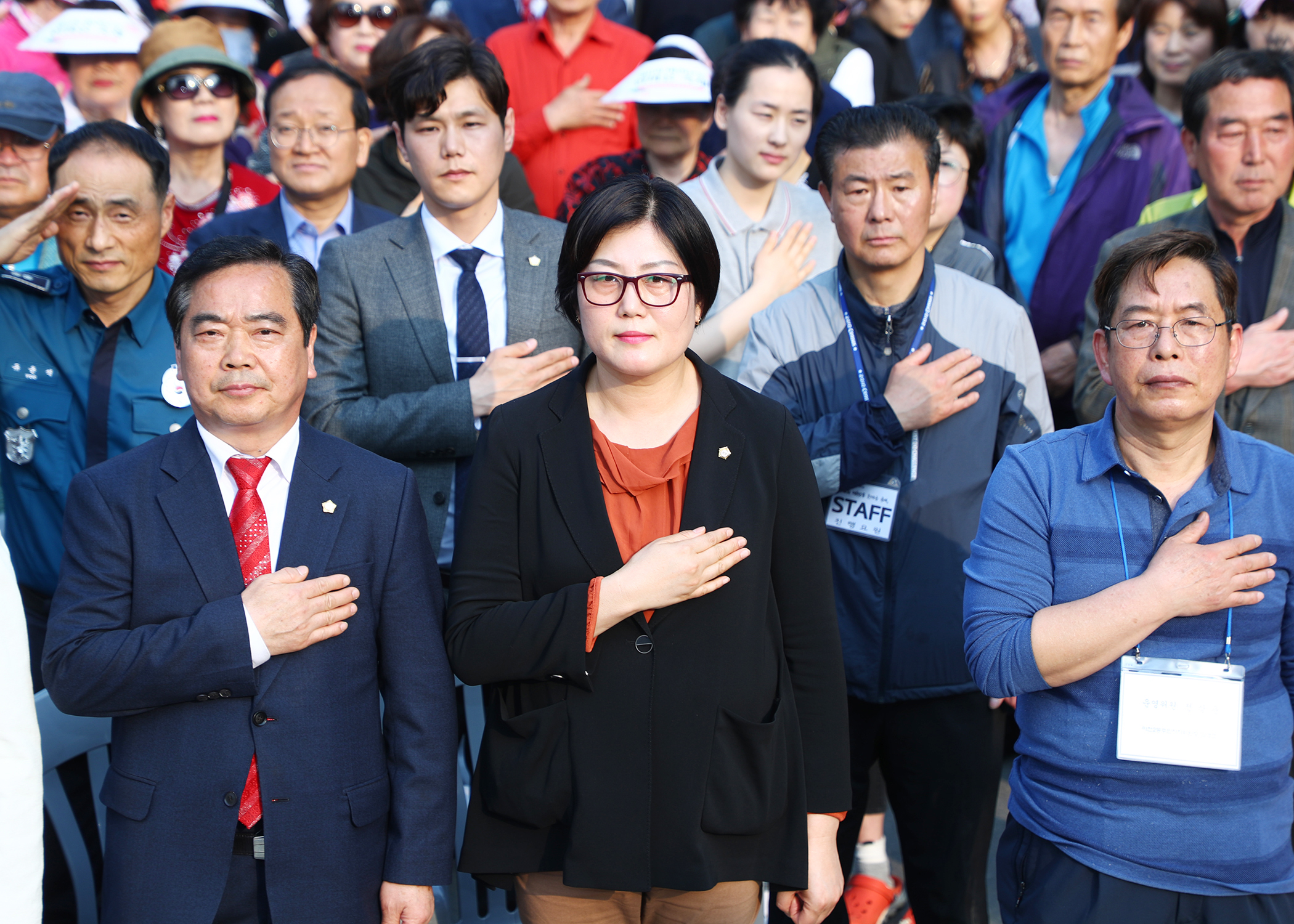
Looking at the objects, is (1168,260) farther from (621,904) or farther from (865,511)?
(621,904)

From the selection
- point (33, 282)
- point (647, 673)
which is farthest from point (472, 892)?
point (33, 282)

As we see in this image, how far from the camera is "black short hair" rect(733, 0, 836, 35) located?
5.64 m

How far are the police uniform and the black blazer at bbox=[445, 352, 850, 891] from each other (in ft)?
4.71

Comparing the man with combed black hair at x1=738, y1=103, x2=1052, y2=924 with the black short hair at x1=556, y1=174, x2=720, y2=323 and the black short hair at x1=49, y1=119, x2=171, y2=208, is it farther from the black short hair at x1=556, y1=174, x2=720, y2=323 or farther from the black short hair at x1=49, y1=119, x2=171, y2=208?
the black short hair at x1=49, y1=119, x2=171, y2=208

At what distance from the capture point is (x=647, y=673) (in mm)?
2160

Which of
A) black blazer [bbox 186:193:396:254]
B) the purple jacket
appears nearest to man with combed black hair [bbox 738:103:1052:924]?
the purple jacket

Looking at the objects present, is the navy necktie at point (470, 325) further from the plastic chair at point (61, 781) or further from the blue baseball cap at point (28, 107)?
the blue baseball cap at point (28, 107)

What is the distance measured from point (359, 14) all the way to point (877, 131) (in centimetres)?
353

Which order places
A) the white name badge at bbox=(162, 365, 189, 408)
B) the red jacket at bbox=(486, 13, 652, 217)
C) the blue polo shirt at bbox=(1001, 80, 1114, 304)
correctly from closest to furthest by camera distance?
the white name badge at bbox=(162, 365, 189, 408)
the blue polo shirt at bbox=(1001, 80, 1114, 304)
the red jacket at bbox=(486, 13, 652, 217)

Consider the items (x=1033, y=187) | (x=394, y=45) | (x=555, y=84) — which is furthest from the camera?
(x=555, y=84)

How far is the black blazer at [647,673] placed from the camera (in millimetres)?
2129

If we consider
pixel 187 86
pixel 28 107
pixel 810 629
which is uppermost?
pixel 187 86

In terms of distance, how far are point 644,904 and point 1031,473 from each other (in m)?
1.19

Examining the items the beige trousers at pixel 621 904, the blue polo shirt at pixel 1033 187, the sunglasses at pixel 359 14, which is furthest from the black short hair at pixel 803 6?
the beige trousers at pixel 621 904
